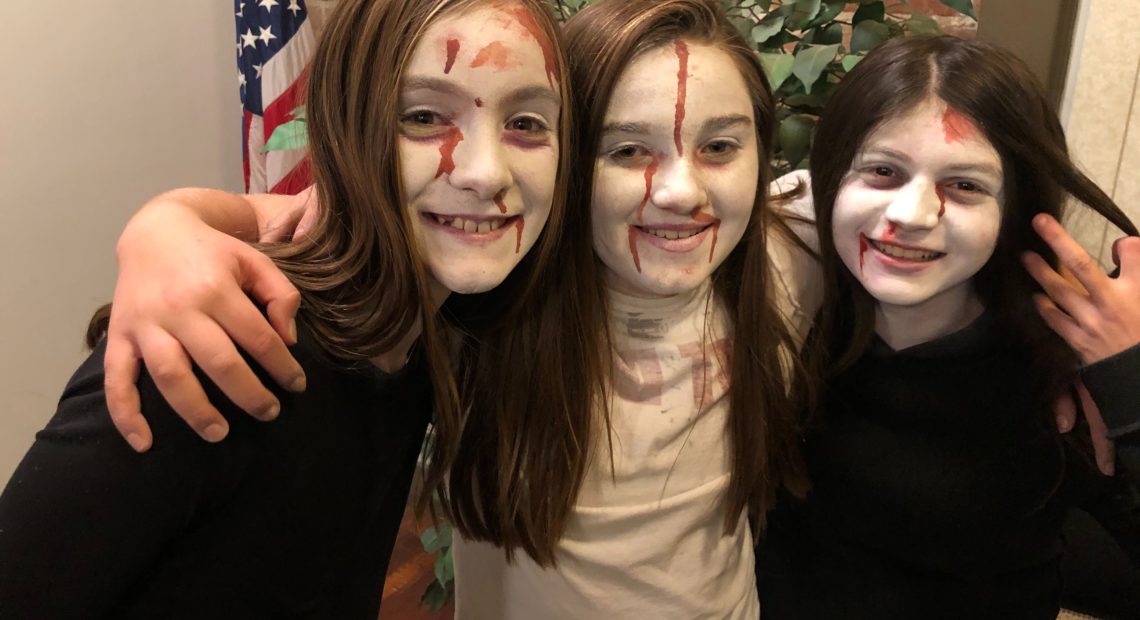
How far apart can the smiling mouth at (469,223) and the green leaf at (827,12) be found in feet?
2.62

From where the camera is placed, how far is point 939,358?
1060mm

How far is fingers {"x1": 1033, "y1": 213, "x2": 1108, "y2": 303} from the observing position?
3.04 feet

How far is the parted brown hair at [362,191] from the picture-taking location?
811 mm

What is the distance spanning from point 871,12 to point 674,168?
0.66m

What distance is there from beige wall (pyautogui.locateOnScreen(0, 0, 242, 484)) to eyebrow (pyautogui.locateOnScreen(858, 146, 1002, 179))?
1929 mm

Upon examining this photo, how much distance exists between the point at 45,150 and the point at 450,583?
1.46 metres

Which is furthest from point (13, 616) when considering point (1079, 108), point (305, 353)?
point (1079, 108)

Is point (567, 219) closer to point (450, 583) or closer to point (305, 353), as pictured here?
point (305, 353)

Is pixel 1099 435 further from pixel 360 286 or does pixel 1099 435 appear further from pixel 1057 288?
pixel 360 286

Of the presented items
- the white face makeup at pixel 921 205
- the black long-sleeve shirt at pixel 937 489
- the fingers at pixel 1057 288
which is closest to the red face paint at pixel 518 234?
the white face makeup at pixel 921 205

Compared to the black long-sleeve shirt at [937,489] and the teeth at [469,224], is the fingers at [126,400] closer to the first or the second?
the teeth at [469,224]

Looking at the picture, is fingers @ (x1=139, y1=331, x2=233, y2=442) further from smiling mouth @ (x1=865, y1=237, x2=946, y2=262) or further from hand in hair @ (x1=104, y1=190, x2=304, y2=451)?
smiling mouth @ (x1=865, y1=237, x2=946, y2=262)

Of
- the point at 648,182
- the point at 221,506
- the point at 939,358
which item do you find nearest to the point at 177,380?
the point at 221,506

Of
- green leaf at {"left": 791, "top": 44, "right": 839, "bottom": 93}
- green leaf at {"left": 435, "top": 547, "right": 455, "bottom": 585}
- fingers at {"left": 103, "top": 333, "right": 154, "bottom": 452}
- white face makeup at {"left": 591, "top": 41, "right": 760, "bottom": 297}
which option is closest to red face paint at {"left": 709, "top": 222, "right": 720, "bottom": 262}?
white face makeup at {"left": 591, "top": 41, "right": 760, "bottom": 297}
